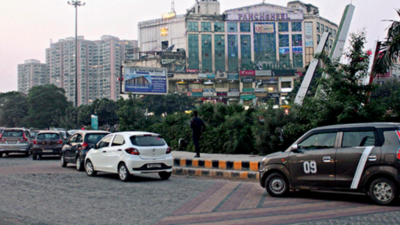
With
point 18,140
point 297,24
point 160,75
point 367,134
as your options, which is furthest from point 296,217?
point 297,24

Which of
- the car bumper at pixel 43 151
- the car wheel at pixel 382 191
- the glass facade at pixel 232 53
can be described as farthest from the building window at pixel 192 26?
the car wheel at pixel 382 191

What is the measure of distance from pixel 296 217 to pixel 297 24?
9721cm

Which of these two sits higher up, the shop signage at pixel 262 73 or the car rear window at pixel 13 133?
the shop signage at pixel 262 73

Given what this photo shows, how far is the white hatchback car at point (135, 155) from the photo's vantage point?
11383mm

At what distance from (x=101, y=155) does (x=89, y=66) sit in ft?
444

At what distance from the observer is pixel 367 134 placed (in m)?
7.59

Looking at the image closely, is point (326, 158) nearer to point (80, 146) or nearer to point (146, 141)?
point (146, 141)

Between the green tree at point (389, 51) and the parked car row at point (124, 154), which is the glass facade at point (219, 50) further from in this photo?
the parked car row at point (124, 154)

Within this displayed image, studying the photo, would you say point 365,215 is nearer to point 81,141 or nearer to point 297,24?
point 81,141

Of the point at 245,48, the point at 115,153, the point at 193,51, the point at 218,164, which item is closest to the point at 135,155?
the point at 115,153

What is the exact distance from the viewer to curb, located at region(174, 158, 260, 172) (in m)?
12.9

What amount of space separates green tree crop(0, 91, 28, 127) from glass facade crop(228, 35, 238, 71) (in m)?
47.8

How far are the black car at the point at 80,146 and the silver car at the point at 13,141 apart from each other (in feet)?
25.4

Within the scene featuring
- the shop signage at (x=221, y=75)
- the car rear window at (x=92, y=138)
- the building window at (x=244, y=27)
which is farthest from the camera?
the building window at (x=244, y=27)
